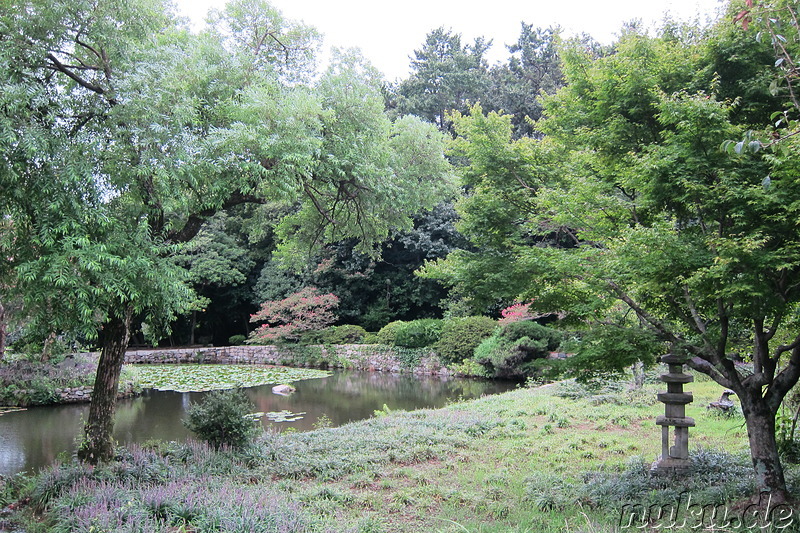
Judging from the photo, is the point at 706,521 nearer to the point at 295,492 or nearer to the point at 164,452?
the point at 295,492

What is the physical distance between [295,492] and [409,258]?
18596mm

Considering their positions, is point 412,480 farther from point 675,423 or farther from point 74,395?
point 74,395

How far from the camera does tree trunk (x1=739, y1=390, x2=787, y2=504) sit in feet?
12.2

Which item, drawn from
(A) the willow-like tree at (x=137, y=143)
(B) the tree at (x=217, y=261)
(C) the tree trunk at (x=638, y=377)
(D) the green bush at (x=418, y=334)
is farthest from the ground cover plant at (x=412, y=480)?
(B) the tree at (x=217, y=261)

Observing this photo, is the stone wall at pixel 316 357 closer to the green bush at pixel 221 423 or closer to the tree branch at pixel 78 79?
the green bush at pixel 221 423

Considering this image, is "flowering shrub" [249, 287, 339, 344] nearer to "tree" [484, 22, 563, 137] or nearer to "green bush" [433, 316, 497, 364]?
"green bush" [433, 316, 497, 364]

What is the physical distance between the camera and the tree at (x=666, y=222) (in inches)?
137

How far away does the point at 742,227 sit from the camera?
12.1 ft

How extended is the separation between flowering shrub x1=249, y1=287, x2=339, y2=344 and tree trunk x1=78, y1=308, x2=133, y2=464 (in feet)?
50.4

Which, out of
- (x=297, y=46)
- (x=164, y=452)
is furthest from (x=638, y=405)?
(x=297, y=46)

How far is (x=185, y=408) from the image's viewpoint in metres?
12.0

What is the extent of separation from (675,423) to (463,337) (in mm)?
12101

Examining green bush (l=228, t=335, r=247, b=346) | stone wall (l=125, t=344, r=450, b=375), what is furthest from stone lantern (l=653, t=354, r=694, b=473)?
green bush (l=228, t=335, r=247, b=346)

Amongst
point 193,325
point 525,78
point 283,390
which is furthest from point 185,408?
point 525,78
